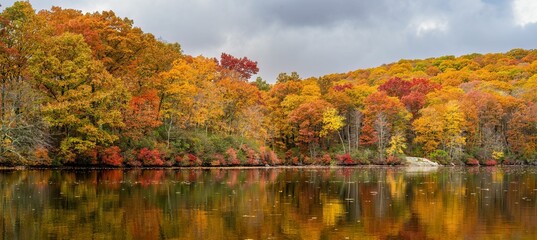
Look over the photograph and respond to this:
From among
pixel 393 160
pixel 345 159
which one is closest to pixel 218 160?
pixel 345 159

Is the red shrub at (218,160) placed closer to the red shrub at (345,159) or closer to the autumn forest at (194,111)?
the autumn forest at (194,111)

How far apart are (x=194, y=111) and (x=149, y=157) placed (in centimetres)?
833

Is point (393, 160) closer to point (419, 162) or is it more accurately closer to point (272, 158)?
point (419, 162)

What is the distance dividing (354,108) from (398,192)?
150ft

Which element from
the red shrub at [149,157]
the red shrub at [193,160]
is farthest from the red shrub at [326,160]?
the red shrub at [149,157]

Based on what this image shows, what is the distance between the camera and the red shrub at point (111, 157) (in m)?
46.5

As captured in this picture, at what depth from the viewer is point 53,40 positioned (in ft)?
143

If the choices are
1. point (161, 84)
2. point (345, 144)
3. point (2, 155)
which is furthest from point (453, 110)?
point (2, 155)

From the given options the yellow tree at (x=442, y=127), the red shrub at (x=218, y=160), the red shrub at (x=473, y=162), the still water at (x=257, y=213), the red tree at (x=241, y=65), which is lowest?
the still water at (x=257, y=213)

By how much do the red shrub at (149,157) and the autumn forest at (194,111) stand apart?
12cm

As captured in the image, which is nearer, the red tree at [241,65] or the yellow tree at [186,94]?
the yellow tree at [186,94]

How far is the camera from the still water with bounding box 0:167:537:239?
48.1 ft

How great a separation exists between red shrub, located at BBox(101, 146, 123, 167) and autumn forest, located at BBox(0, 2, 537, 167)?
0.79ft

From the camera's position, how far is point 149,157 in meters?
49.4
